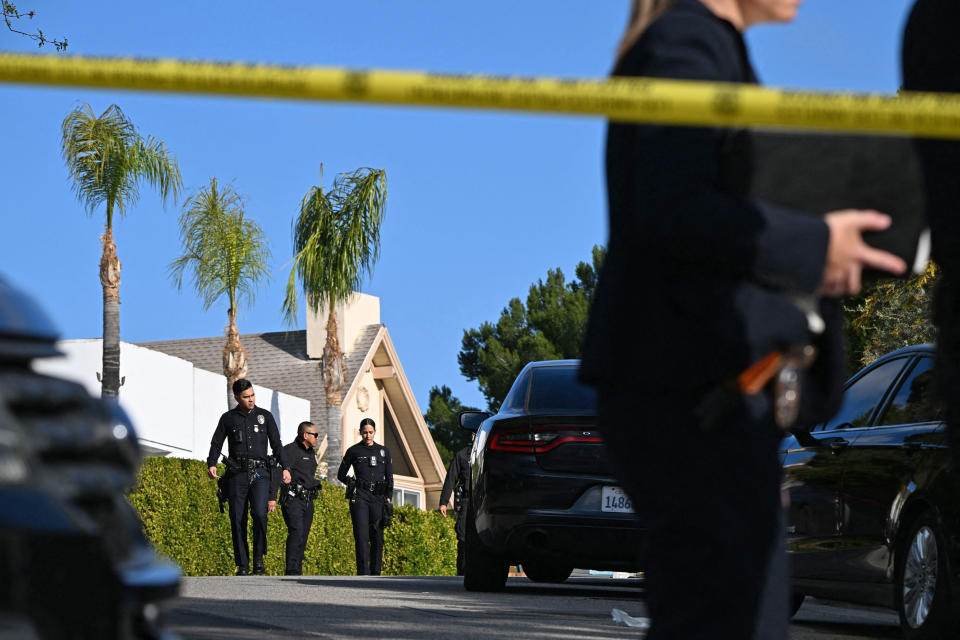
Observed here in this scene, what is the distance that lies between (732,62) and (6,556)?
1454 mm

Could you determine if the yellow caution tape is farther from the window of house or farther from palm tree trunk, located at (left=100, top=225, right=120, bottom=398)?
the window of house

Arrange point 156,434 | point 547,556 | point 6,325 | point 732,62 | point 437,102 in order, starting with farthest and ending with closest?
point 156,434, point 547,556, point 732,62, point 437,102, point 6,325

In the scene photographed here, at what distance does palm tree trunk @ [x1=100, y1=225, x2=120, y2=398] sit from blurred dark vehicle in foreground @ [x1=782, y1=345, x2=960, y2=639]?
753 inches

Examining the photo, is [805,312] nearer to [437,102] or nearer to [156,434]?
[437,102]

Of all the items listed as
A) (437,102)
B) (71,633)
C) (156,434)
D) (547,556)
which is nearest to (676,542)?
(437,102)

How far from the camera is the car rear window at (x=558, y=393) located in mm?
9844

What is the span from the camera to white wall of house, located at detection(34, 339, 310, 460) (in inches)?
1183

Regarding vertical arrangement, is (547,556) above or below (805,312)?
below

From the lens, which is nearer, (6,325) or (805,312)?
(6,325)

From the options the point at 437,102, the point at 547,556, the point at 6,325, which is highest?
the point at 437,102

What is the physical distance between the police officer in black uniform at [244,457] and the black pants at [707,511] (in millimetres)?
12946

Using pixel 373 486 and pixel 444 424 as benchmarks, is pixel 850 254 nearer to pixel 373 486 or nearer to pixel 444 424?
pixel 373 486

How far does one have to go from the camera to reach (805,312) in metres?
2.34

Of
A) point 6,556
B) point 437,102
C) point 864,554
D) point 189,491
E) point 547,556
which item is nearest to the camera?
point 6,556
